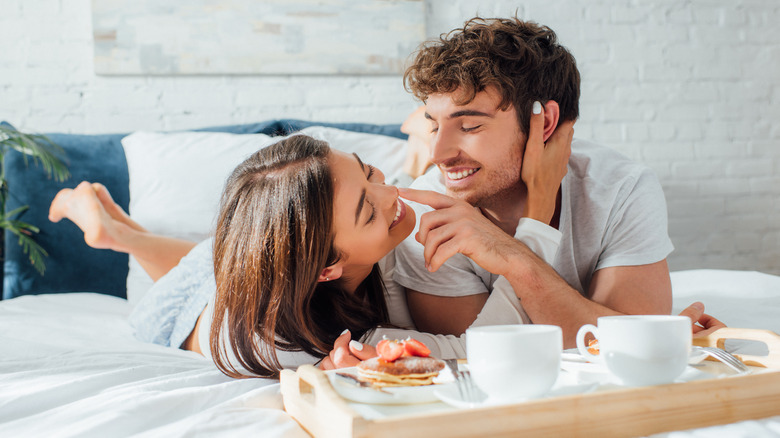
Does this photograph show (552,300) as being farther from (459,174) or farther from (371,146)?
(371,146)

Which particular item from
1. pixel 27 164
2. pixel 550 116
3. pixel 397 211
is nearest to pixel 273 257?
pixel 397 211

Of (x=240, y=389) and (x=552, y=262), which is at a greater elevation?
(x=552, y=262)

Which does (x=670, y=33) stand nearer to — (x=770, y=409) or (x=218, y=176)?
(x=218, y=176)

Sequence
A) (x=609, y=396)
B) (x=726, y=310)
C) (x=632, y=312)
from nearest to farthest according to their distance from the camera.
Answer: (x=609, y=396)
(x=632, y=312)
(x=726, y=310)

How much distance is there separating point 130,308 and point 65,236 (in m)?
0.40

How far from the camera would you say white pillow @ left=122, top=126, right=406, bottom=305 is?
2090 mm

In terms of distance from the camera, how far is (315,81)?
8.98 feet

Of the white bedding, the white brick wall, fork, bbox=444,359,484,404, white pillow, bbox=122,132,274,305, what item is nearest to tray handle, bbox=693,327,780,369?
the white bedding

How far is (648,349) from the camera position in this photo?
724 millimetres

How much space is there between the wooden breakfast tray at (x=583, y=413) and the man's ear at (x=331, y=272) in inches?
17.5

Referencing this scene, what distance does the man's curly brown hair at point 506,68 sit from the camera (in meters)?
1.48

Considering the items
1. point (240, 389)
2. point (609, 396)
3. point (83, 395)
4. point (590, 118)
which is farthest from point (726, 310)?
Result: point (590, 118)

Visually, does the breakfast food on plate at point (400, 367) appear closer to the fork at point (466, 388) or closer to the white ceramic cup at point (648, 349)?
the fork at point (466, 388)

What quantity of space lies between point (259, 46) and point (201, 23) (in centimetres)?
24
